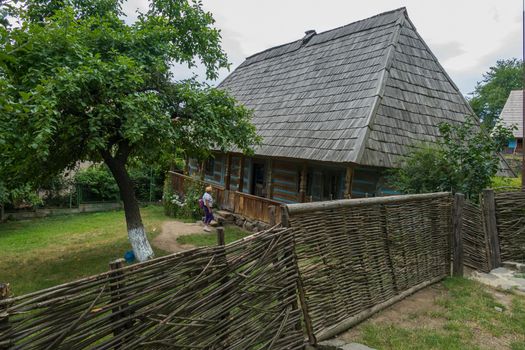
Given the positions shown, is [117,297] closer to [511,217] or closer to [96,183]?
[511,217]

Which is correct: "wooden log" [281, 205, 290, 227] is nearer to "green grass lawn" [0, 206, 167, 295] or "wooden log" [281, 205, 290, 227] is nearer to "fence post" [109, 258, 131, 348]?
"fence post" [109, 258, 131, 348]

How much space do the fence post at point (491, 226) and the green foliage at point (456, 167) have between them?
729 millimetres

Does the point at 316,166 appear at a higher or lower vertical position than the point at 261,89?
lower

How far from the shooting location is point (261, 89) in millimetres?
15773

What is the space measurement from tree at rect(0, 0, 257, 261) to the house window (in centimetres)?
842

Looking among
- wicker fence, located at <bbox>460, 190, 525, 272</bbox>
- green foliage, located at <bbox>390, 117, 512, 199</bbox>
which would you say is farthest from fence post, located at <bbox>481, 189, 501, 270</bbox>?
green foliage, located at <bbox>390, 117, 512, 199</bbox>

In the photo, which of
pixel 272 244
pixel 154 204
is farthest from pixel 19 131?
pixel 154 204

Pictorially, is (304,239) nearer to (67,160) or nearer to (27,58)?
(27,58)

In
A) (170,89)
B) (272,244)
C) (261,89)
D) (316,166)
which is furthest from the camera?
(261,89)

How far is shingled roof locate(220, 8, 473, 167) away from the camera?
353 inches

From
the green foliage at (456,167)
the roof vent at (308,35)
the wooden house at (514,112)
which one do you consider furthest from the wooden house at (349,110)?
the wooden house at (514,112)

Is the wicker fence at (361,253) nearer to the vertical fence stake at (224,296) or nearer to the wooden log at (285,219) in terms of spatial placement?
the wooden log at (285,219)

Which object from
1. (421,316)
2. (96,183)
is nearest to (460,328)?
(421,316)

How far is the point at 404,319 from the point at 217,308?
9.07ft
